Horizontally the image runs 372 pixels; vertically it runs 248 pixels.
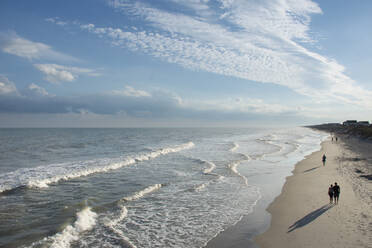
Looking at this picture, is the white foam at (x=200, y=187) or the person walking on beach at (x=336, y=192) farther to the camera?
the white foam at (x=200, y=187)

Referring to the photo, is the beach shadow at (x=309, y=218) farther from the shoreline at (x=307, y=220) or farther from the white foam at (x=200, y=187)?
the white foam at (x=200, y=187)

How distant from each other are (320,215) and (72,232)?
11.9m

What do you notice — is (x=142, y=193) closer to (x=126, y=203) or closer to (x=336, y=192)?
(x=126, y=203)

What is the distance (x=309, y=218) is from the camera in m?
12.4

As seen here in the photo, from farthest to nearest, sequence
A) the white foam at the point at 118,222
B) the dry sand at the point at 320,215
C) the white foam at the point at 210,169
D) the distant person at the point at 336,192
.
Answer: the white foam at the point at 210,169 < the distant person at the point at 336,192 < the white foam at the point at 118,222 < the dry sand at the point at 320,215

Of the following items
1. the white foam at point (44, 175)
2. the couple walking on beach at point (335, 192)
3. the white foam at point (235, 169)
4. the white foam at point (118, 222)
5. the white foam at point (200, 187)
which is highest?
the couple walking on beach at point (335, 192)

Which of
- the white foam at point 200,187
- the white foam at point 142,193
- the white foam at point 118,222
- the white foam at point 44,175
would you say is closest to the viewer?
the white foam at point 118,222

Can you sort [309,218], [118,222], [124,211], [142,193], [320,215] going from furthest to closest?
[142,193], [124,211], [320,215], [309,218], [118,222]

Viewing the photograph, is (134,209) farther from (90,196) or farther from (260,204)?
(260,204)

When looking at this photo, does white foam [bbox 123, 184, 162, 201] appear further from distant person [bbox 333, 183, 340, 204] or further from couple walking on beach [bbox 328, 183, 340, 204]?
distant person [bbox 333, 183, 340, 204]

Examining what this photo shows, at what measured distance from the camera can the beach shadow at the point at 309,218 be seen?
37.6 feet

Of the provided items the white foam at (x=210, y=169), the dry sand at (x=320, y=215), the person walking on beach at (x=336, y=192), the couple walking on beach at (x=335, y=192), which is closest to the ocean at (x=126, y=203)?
the white foam at (x=210, y=169)

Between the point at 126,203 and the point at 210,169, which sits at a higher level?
the point at 210,169

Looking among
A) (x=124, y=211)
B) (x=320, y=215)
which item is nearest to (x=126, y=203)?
(x=124, y=211)
